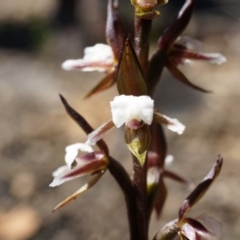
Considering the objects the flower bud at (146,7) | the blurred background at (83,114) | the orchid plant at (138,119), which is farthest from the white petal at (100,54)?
the blurred background at (83,114)

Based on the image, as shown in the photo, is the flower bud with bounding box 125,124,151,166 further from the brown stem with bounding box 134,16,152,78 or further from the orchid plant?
the brown stem with bounding box 134,16,152,78

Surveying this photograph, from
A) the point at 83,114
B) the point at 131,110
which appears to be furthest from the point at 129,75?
the point at 83,114

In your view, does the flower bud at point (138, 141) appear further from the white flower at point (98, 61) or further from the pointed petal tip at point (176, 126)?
the white flower at point (98, 61)

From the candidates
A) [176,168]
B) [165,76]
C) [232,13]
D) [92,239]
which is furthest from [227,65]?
[92,239]

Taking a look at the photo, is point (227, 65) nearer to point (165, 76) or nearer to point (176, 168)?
point (165, 76)

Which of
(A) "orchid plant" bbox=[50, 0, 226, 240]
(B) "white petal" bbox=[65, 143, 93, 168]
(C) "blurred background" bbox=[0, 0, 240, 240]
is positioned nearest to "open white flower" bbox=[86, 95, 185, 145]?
(A) "orchid plant" bbox=[50, 0, 226, 240]

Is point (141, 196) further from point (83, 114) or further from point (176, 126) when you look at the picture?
point (83, 114)
